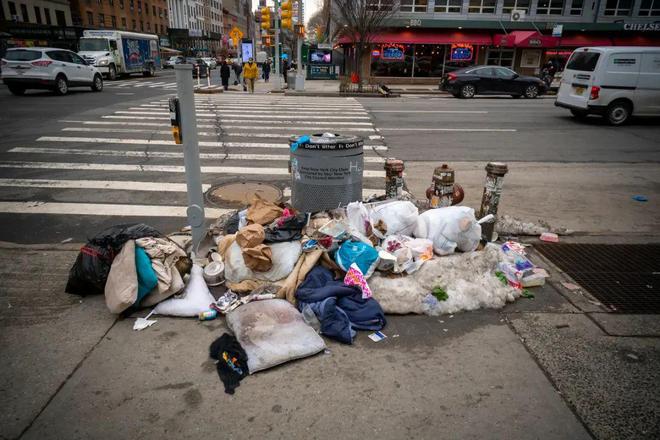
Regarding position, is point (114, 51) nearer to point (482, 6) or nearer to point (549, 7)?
point (482, 6)

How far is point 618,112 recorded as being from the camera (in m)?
12.9

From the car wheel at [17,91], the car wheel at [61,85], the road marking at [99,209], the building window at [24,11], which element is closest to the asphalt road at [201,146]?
the road marking at [99,209]

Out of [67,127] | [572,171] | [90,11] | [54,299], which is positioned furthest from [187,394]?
[90,11]

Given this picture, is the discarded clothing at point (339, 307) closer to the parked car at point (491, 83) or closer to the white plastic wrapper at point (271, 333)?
the white plastic wrapper at point (271, 333)

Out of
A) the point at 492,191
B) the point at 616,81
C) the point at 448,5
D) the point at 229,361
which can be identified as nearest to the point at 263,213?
the point at 229,361

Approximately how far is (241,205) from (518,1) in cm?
3249

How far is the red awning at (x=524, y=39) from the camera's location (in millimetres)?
29156

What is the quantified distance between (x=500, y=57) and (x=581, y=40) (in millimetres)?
5503

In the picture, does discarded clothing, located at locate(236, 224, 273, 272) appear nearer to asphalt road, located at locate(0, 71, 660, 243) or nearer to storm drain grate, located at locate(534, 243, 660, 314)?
asphalt road, located at locate(0, 71, 660, 243)

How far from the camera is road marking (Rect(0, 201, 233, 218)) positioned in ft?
19.4

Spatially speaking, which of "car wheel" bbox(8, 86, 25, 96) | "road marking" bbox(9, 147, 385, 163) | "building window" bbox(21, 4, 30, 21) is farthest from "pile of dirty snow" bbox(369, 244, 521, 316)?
"building window" bbox(21, 4, 30, 21)

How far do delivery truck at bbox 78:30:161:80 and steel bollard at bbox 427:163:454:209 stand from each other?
99.3 feet

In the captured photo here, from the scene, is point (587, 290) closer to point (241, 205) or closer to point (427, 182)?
point (427, 182)

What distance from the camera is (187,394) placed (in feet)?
9.09
